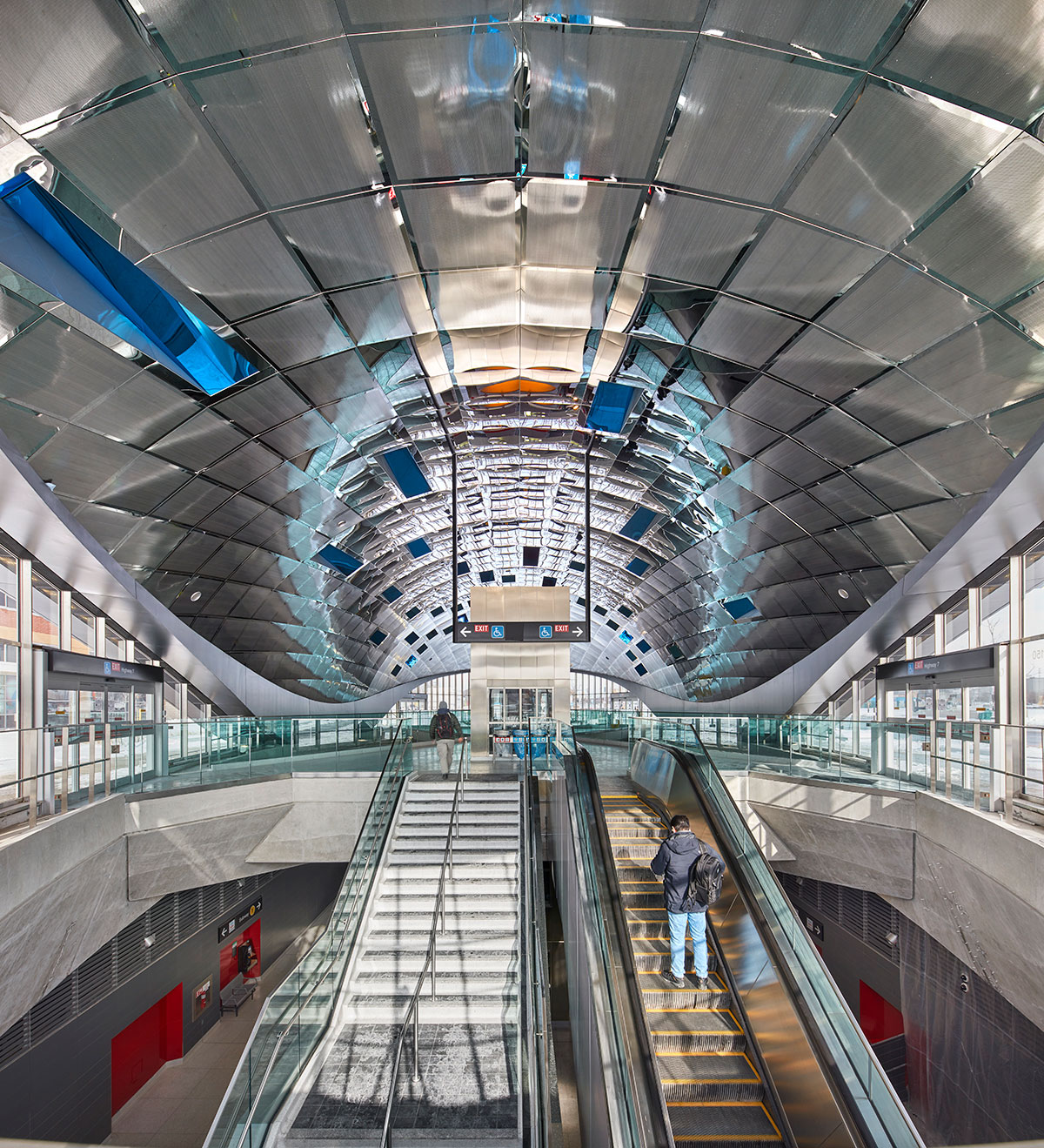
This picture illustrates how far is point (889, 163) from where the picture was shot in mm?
8523

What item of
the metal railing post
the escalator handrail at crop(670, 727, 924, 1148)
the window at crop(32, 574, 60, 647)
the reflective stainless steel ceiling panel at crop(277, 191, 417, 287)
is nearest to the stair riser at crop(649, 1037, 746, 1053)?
the escalator handrail at crop(670, 727, 924, 1148)

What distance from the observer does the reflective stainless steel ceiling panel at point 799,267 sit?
33.1ft

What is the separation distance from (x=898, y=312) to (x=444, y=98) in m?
7.06

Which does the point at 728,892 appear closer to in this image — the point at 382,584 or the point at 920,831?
the point at 920,831

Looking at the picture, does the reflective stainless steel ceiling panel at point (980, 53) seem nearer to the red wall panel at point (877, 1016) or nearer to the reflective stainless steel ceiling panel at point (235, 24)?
the reflective stainless steel ceiling panel at point (235, 24)

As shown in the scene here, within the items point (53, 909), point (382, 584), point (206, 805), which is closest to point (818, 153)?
point (53, 909)

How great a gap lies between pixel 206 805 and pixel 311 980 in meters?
7.31

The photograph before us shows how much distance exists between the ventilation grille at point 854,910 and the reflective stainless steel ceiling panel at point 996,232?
9614 millimetres

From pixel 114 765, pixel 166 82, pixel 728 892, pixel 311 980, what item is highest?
pixel 166 82

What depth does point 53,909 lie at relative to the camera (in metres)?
9.70

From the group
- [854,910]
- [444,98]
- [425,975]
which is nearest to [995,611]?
[854,910]

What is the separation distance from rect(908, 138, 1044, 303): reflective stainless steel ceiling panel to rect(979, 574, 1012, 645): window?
7.25 m

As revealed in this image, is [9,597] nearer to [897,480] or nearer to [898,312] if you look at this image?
[898,312]

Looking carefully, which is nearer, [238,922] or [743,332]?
[743,332]
